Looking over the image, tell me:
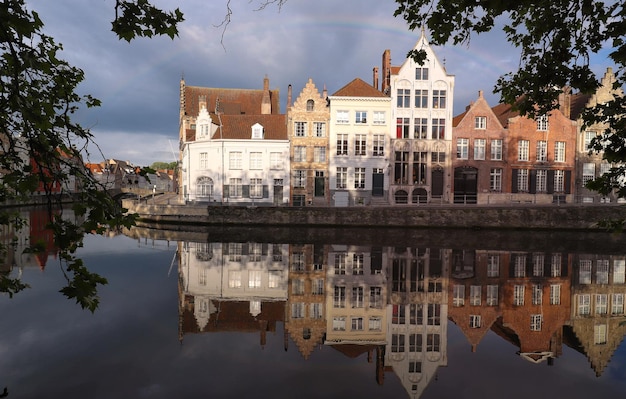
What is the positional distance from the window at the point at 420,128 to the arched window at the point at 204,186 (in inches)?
845

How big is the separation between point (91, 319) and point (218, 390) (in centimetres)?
599

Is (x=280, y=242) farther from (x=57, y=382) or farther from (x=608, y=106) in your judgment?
(x=608, y=106)

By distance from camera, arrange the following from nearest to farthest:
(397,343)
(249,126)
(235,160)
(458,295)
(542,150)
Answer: (397,343)
(458,295)
(235,160)
(542,150)
(249,126)

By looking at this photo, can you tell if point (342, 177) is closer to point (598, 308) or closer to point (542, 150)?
point (542, 150)

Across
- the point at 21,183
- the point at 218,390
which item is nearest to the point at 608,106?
the point at 21,183

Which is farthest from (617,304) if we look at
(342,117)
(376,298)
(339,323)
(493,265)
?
(342,117)

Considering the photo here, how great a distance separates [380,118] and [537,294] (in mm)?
27232

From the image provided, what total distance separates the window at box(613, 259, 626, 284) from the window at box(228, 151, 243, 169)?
30087 mm

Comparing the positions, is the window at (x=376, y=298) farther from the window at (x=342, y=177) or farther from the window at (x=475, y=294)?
the window at (x=342, y=177)

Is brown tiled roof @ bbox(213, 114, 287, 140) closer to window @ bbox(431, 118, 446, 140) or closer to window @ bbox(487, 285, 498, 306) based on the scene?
window @ bbox(431, 118, 446, 140)

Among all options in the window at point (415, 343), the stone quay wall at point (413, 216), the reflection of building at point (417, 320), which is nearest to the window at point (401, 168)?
the stone quay wall at point (413, 216)

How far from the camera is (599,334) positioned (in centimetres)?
1061

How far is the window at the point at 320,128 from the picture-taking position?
3809 cm

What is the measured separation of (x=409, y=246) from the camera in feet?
78.7
